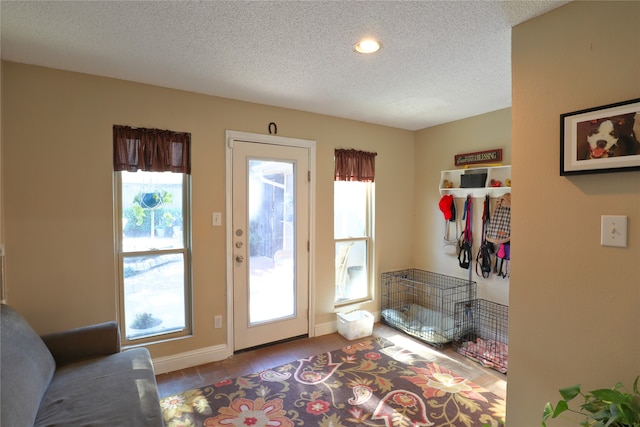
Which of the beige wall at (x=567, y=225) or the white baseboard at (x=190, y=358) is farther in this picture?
the white baseboard at (x=190, y=358)

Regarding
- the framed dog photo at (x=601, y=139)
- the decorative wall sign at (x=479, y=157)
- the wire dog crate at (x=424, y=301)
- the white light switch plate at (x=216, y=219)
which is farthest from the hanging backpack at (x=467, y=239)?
the white light switch plate at (x=216, y=219)

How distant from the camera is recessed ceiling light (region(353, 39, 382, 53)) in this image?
185 cm

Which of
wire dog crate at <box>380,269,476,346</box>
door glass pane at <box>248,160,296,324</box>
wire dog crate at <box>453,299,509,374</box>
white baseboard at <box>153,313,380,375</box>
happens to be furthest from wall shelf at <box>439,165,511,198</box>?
white baseboard at <box>153,313,380,375</box>

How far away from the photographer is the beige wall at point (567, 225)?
1331 mm

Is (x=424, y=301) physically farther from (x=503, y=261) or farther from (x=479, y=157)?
(x=479, y=157)

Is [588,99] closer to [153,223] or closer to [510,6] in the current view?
[510,6]

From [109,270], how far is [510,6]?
305 cm

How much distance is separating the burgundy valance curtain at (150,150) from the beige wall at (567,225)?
241 cm

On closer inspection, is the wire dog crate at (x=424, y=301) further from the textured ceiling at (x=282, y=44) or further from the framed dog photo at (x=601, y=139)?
the framed dog photo at (x=601, y=139)

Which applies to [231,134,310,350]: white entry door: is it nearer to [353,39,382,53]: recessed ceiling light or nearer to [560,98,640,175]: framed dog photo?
[353,39,382,53]: recessed ceiling light

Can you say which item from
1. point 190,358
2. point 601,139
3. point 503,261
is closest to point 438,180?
point 503,261

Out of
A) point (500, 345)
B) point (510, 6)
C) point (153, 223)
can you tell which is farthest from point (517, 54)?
point (153, 223)

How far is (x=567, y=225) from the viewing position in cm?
150

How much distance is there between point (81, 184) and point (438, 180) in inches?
137
